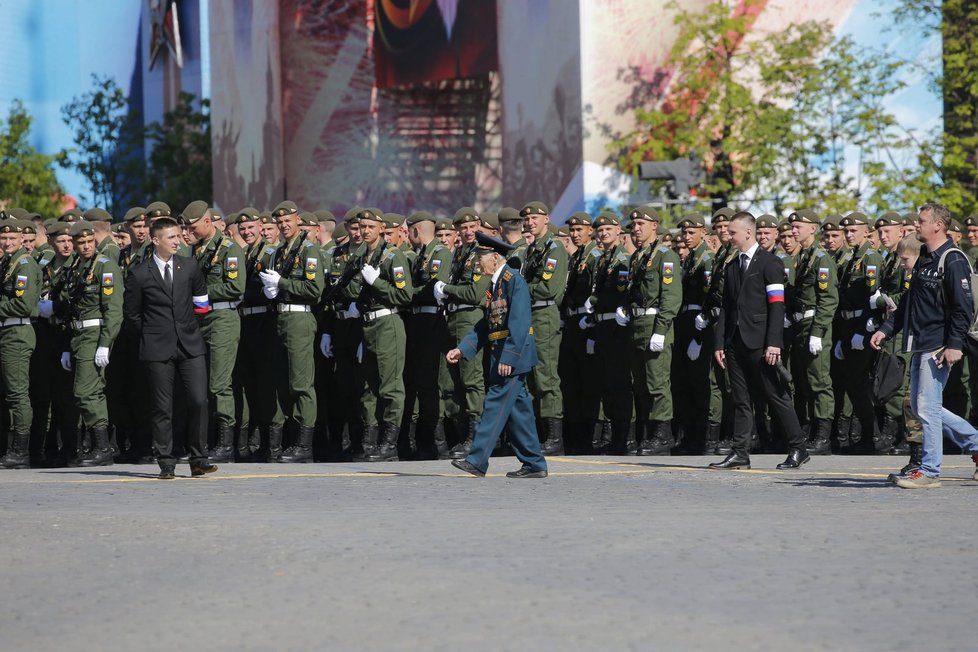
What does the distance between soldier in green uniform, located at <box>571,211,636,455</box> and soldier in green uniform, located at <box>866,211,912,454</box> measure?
2240mm

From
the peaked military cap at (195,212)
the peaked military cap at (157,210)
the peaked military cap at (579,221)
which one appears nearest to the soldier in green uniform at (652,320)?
the peaked military cap at (579,221)

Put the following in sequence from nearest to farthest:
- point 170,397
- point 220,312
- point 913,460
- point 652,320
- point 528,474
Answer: point 913,460
point 528,474
point 170,397
point 220,312
point 652,320

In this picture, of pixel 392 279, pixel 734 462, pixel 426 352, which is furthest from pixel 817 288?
pixel 392 279

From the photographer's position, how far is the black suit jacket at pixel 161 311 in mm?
12828

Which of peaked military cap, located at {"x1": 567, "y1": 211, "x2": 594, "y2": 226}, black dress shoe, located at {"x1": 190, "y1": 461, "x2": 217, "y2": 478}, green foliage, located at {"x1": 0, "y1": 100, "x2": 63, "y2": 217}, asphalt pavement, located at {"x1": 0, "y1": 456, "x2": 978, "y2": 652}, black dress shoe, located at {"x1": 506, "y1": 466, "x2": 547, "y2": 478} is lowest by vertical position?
asphalt pavement, located at {"x1": 0, "y1": 456, "x2": 978, "y2": 652}

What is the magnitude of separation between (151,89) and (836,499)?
58.9 meters

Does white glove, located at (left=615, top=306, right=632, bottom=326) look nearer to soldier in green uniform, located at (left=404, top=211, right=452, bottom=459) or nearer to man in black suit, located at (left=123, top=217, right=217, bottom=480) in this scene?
soldier in green uniform, located at (left=404, top=211, right=452, bottom=459)

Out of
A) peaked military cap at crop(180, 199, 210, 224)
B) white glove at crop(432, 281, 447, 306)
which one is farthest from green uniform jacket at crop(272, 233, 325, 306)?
white glove at crop(432, 281, 447, 306)

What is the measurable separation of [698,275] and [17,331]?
6.13m

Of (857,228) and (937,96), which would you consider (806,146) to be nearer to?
(937,96)

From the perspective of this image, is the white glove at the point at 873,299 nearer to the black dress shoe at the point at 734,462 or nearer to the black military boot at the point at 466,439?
the black dress shoe at the point at 734,462

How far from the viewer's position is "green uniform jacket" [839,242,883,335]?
15.7 m

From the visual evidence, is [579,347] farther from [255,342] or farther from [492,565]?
[492,565]

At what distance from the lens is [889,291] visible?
619 inches
